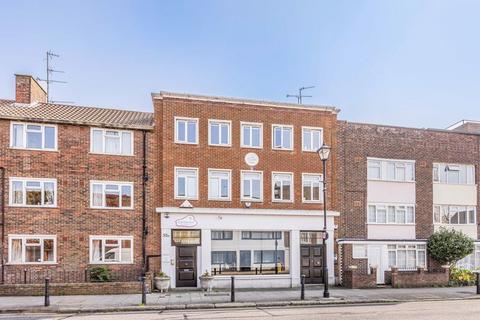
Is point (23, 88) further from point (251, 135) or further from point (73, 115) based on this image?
point (251, 135)

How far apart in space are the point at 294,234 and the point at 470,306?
352 inches

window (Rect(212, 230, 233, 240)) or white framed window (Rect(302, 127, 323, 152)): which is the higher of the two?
white framed window (Rect(302, 127, 323, 152))

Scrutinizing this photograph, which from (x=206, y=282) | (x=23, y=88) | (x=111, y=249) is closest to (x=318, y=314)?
(x=206, y=282)

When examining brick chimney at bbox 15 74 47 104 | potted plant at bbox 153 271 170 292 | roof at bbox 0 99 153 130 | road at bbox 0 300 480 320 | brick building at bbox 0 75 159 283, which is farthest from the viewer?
brick chimney at bbox 15 74 47 104

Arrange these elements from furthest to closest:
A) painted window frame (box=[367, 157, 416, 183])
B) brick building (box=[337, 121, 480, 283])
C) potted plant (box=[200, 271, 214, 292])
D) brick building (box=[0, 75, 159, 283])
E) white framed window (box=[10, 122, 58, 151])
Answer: painted window frame (box=[367, 157, 416, 183]) → brick building (box=[337, 121, 480, 283]) → potted plant (box=[200, 271, 214, 292]) → white framed window (box=[10, 122, 58, 151]) → brick building (box=[0, 75, 159, 283])

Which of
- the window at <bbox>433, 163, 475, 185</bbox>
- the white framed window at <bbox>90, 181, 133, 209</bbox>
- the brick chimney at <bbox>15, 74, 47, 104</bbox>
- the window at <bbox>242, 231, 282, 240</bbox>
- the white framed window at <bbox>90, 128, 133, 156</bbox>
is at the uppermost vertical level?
the brick chimney at <bbox>15, 74, 47, 104</bbox>

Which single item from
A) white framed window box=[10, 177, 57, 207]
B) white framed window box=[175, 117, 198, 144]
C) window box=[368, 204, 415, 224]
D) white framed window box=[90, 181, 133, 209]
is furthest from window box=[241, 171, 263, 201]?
white framed window box=[10, 177, 57, 207]

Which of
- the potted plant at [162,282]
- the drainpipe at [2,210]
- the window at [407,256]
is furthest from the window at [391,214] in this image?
the drainpipe at [2,210]

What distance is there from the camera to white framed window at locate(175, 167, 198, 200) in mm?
22609

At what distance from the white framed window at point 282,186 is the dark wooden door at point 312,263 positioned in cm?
270

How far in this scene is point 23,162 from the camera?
2089cm

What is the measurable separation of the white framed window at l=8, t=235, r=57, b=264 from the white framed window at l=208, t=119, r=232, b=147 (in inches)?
342

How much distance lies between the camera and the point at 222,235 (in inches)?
924

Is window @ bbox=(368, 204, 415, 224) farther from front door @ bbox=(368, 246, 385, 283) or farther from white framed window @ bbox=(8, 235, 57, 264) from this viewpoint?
white framed window @ bbox=(8, 235, 57, 264)
